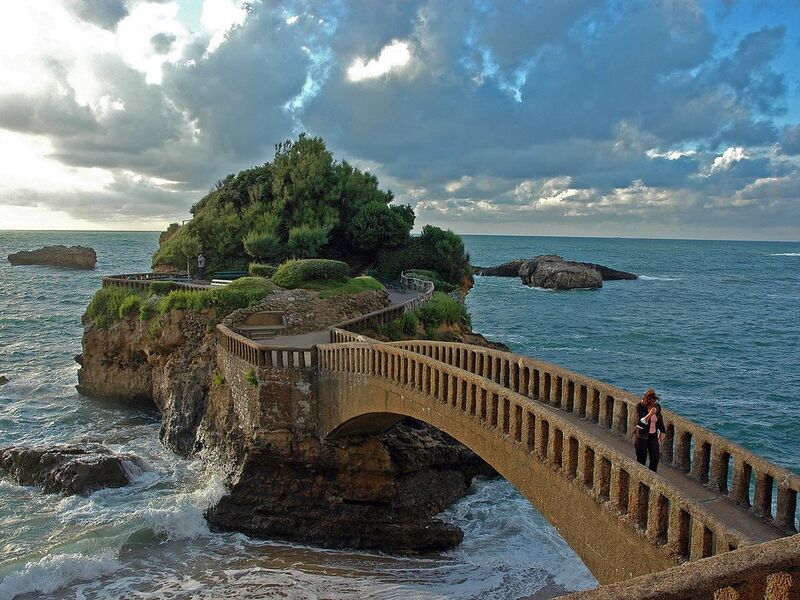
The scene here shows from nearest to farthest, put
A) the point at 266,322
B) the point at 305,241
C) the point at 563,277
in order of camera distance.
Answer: the point at 266,322, the point at 305,241, the point at 563,277

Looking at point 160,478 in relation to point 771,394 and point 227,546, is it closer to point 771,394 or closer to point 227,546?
point 227,546

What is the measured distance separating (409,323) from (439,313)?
3.04 m

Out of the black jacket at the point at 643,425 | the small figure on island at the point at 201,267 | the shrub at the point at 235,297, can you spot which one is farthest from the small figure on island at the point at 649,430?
the small figure on island at the point at 201,267

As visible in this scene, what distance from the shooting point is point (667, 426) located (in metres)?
11.0

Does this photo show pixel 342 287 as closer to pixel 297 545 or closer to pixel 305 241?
pixel 305 241

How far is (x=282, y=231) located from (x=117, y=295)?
42.6ft

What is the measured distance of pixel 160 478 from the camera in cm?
2338

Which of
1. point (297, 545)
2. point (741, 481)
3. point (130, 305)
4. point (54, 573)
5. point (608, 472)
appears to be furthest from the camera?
point (130, 305)

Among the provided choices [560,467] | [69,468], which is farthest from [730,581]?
[69,468]

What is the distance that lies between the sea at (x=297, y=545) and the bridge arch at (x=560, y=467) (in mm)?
5184

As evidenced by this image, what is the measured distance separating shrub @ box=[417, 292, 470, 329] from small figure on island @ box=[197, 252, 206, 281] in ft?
55.1

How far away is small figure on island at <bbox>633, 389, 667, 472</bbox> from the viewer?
10.1 metres

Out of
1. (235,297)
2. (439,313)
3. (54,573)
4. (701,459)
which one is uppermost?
A: (235,297)

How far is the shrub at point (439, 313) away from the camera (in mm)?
29766
